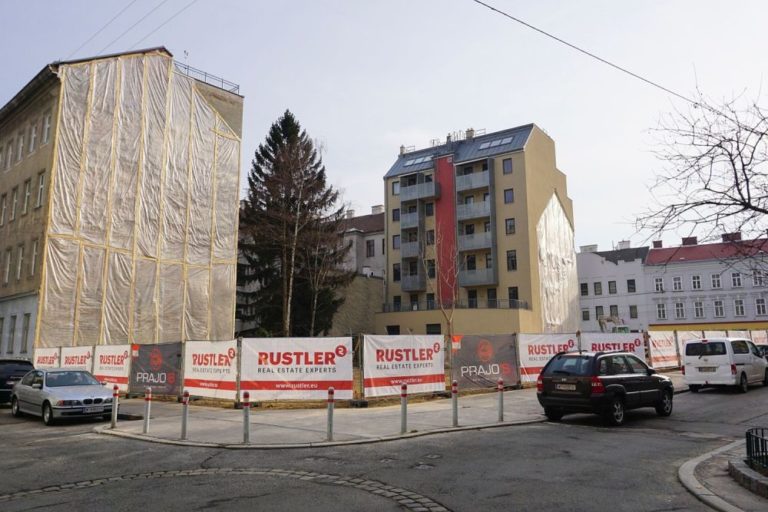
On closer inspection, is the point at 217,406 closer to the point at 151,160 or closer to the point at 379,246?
the point at 151,160

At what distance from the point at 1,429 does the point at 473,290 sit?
44442 millimetres

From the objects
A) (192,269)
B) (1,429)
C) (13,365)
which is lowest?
(1,429)

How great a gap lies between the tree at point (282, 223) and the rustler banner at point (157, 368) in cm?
1570

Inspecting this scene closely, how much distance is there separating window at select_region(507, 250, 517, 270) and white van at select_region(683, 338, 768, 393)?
101ft

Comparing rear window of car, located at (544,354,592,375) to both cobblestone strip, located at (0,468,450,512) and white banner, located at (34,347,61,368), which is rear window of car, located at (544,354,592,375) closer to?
cobblestone strip, located at (0,468,450,512)

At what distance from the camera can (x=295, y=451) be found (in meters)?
10.2

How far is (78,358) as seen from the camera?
78.2 feet

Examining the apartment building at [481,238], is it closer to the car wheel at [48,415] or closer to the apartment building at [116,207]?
the apartment building at [116,207]

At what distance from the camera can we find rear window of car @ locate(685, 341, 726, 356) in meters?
20.1

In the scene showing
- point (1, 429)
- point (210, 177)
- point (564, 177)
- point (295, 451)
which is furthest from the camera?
point (564, 177)

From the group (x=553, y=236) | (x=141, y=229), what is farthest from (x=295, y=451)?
(x=553, y=236)

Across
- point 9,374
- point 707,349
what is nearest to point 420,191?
point 707,349

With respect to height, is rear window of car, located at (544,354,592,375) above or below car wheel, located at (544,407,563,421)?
above

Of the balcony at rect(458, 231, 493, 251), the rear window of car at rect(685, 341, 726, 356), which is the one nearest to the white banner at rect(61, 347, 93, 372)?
the rear window of car at rect(685, 341, 726, 356)
